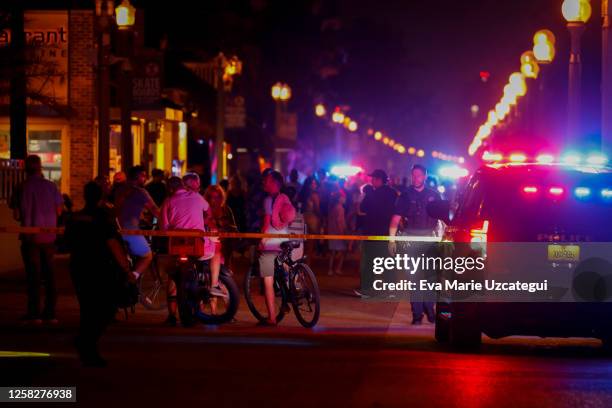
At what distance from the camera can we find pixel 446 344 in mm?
12992

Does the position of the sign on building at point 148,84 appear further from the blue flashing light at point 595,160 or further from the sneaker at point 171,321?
the sneaker at point 171,321

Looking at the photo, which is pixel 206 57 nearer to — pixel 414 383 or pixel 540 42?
pixel 540 42

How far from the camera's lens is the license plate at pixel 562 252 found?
440 inches

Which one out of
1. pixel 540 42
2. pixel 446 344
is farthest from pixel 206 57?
pixel 446 344

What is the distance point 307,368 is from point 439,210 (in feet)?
9.36

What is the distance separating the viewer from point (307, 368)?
1071 cm

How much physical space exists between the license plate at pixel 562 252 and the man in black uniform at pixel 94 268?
3974 millimetres

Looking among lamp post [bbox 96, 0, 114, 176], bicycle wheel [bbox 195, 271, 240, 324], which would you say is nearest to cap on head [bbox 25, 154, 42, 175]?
bicycle wheel [bbox 195, 271, 240, 324]

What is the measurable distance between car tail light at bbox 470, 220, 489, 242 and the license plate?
615 millimetres

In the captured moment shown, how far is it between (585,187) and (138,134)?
957 inches

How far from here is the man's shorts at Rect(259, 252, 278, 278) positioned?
48.1 ft

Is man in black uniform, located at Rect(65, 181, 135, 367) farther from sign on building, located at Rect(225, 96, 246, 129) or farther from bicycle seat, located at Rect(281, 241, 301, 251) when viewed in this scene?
sign on building, located at Rect(225, 96, 246, 129)

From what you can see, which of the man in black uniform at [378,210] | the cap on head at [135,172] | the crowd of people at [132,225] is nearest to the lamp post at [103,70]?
the crowd of people at [132,225]

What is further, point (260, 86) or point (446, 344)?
point (260, 86)
